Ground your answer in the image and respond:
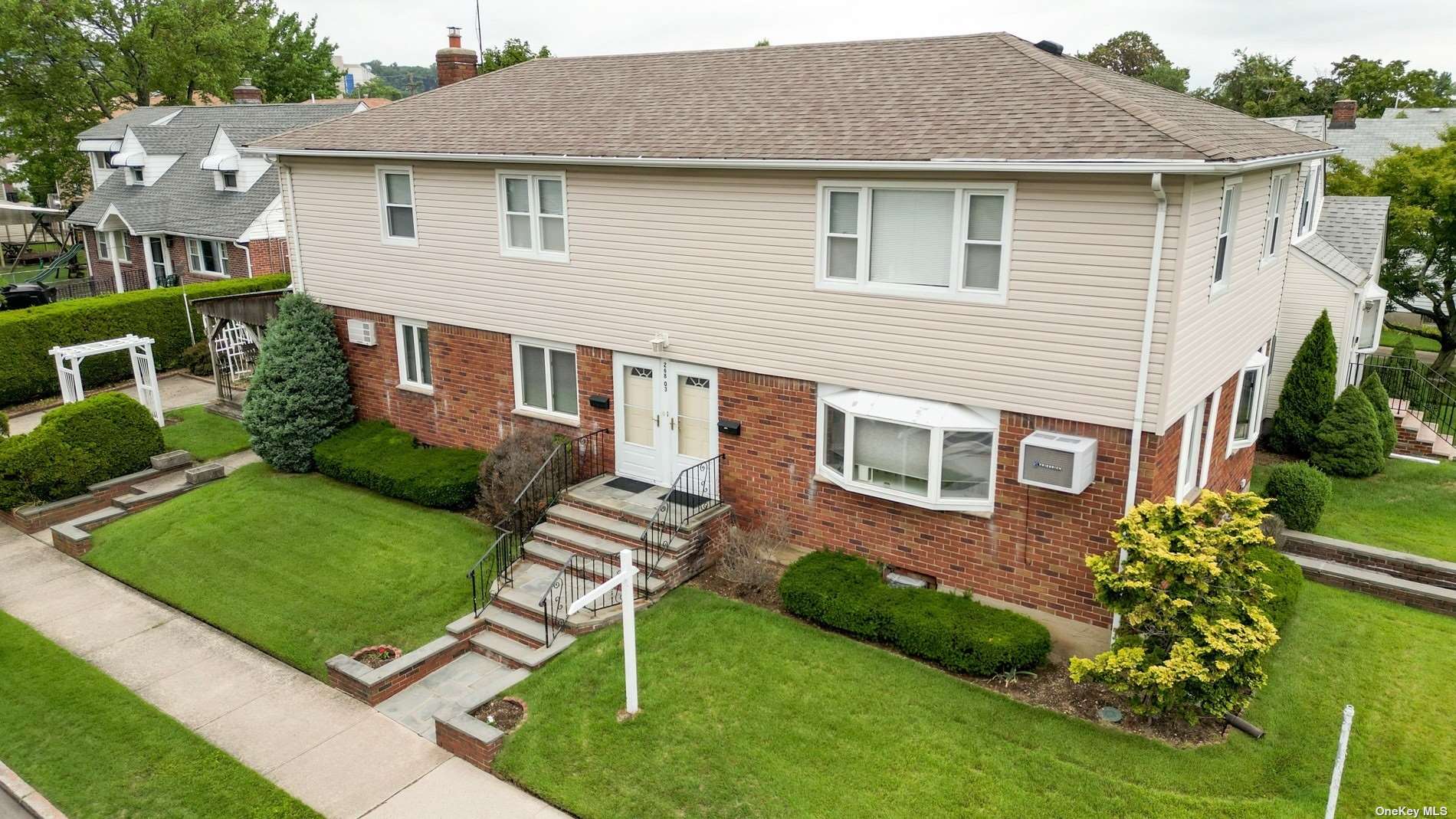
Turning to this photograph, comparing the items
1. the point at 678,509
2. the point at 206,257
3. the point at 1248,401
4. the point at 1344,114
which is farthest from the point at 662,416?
the point at 1344,114

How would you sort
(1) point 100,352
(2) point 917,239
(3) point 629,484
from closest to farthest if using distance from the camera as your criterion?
(2) point 917,239, (3) point 629,484, (1) point 100,352

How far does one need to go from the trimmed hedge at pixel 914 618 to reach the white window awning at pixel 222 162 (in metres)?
27.3

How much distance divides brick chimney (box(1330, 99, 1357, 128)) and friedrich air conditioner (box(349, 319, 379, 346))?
40.5 m

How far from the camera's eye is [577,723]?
29.6ft

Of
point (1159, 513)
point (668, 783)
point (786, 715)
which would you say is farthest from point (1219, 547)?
point (668, 783)

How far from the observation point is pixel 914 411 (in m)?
10.5

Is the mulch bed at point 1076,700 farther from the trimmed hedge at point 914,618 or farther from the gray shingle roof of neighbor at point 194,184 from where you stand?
the gray shingle roof of neighbor at point 194,184

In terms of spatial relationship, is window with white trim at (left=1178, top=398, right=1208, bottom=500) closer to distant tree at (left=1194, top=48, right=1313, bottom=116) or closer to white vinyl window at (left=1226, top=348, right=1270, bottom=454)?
white vinyl window at (left=1226, top=348, right=1270, bottom=454)

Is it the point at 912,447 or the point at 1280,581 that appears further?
the point at 1280,581

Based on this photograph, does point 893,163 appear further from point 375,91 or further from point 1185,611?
point 375,91

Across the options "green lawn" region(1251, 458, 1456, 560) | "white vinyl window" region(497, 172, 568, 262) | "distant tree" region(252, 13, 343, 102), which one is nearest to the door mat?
"white vinyl window" region(497, 172, 568, 262)

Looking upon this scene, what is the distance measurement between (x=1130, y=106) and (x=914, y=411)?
157 inches

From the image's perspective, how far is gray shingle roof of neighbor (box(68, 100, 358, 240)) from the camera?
29.3m

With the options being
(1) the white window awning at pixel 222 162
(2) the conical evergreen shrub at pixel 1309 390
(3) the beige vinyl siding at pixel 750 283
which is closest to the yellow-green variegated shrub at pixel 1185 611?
(3) the beige vinyl siding at pixel 750 283
